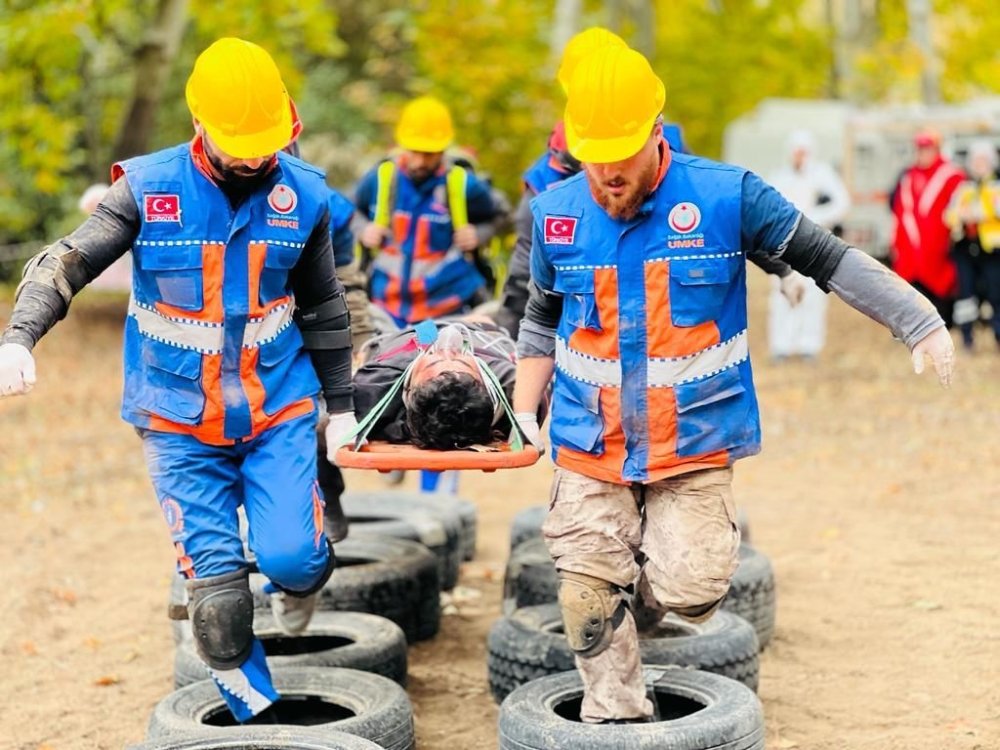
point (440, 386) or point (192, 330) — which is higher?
point (192, 330)

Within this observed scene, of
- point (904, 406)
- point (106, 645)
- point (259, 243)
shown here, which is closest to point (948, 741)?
point (259, 243)

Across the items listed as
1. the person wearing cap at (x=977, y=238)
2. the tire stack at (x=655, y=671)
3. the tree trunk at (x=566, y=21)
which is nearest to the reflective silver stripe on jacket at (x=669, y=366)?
the tire stack at (x=655, y=671)

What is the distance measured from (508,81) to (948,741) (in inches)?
609

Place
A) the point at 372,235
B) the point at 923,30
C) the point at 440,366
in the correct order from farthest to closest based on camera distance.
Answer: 1. the point at 923,30
2. the point at 372,235
3. the point at 440,366

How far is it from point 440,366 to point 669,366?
2.70ft

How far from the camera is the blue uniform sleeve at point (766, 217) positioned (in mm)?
4922

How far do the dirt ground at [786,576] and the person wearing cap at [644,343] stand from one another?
3.25 feet

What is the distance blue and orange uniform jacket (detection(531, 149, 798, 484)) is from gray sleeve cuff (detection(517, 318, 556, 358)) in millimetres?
183

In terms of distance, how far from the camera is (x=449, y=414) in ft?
17.2

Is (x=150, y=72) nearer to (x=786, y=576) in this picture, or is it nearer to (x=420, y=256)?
(x=420, y=256)

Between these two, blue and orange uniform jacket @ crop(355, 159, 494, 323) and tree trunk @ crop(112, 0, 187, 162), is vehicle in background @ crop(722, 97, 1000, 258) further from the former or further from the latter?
blue and orange uniform jacket @ crop(355, 159, 494, 323)

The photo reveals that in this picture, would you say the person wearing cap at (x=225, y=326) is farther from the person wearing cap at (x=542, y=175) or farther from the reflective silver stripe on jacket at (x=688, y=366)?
the person wearing cap at (x=542, y=175)

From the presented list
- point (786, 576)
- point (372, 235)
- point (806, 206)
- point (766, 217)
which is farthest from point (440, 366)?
point (806, 206)

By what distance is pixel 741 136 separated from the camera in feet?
108
